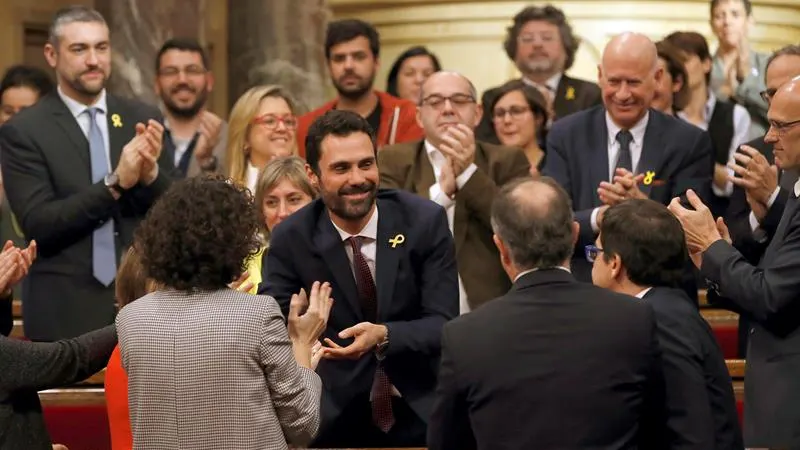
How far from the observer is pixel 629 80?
5562 millimetres

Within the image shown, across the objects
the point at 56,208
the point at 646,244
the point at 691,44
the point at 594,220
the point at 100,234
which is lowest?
the point at 100,234

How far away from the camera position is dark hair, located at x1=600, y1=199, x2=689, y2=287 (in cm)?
379

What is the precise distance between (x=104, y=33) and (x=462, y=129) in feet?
5.21

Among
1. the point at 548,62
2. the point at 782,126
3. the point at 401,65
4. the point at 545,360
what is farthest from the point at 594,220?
the point at 401,65

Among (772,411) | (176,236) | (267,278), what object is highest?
(176,236)

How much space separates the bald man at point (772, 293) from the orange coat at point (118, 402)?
5.93 feet

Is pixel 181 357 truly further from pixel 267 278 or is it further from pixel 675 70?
pixel 675 70

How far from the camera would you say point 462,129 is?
5621 millimetres

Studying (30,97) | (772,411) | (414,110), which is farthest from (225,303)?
(30,97)

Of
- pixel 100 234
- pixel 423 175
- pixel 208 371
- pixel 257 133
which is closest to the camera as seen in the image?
pixel 208 371

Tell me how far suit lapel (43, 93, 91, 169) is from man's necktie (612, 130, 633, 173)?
2.14 meters

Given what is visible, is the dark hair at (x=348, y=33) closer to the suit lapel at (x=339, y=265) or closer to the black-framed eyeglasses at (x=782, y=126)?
the suit lapel at (x=339, y=265)

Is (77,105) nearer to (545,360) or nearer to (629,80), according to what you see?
(629,80)

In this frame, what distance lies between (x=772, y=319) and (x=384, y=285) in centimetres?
117
